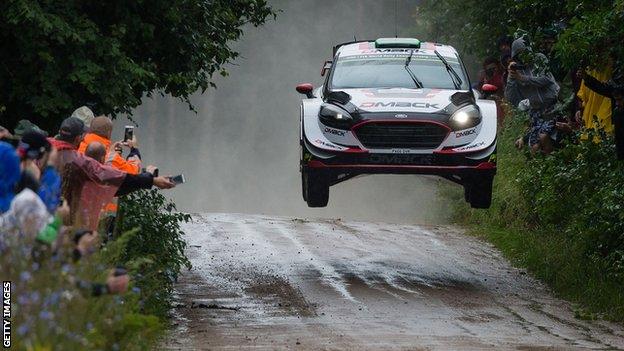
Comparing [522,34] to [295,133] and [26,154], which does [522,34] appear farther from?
[295,133]

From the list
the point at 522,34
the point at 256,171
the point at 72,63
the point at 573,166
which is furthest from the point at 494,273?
the point at 256,171

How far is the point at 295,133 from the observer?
145ft

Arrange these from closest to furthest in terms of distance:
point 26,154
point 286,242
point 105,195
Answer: point 26,154 → point 105,195 → point 286,242

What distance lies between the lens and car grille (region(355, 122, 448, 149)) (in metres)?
15.5

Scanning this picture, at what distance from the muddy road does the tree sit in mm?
2300

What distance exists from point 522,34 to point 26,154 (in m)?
8.95

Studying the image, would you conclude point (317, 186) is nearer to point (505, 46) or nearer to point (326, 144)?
point (326, 144)

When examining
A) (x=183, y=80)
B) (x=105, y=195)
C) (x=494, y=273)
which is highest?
(x=183, y=80)

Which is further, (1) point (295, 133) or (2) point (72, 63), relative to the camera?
(1) point (295, 133)

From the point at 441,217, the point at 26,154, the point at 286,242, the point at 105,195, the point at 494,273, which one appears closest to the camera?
the point at 26,154

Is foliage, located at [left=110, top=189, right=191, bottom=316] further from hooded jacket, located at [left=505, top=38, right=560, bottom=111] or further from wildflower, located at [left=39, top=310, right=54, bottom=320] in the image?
hooded jacket, located at [left=505, top=38, right=560, bottom=111]

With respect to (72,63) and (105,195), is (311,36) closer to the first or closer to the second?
(72,63)

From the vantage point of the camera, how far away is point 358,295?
48.9 feet

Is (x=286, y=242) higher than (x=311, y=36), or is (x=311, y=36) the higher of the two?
(x=311, y=36)
